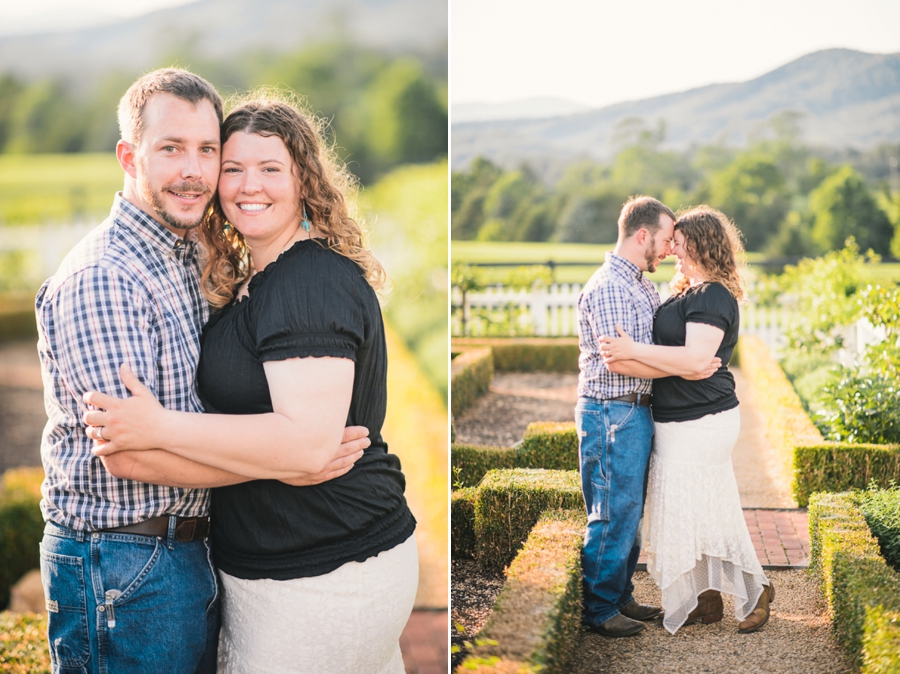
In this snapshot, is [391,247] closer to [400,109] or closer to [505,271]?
[505,271]

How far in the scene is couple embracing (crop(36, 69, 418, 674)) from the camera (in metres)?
1.58

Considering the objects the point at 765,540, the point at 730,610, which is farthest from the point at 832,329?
the point at 730,610

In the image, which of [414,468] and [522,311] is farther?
[522,311]

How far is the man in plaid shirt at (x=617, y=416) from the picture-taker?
278 centimetres

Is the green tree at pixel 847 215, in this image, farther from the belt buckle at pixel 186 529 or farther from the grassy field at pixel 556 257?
the belt buckle at pixel 186 529

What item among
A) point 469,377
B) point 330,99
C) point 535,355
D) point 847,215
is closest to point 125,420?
point 469,377

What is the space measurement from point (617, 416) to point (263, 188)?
1580mm

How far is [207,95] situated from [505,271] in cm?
816

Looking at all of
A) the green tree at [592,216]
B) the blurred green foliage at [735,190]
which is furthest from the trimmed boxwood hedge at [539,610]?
the green tree at [592,216]

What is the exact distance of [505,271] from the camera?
9906 millimetres

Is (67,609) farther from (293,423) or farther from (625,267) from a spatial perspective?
(625,267)

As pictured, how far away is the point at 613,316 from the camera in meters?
2.76

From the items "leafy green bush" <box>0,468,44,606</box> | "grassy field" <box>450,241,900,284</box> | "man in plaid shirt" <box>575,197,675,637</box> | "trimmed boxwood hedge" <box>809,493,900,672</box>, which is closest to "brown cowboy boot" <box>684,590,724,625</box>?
"man in plaid shirt" <box>575,197,675,637</box>

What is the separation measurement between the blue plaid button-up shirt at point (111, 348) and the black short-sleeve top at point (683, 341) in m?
1.67
